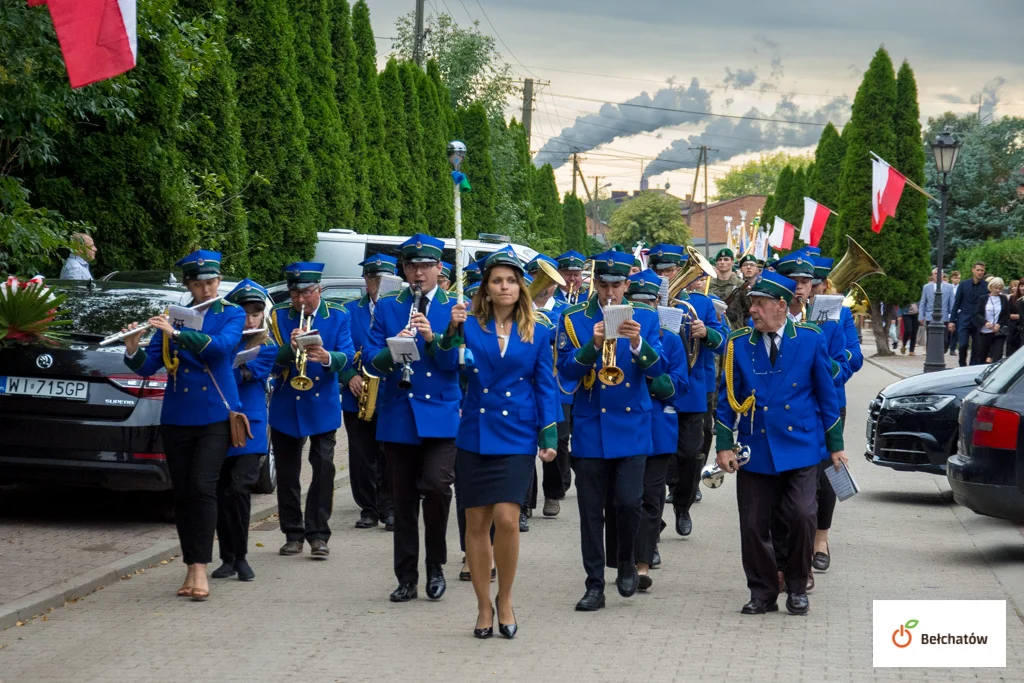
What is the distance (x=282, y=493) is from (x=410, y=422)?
5.94 ft

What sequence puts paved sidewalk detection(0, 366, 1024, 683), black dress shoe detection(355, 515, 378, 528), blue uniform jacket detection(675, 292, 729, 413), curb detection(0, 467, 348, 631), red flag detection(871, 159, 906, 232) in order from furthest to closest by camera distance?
red flag detection(871, 159, 906, 232) < black dress shoe detection(355, 515, 378, 528) < blue uniform jacket detection(675, 292, 729, 413) < curb detection(0, 467, 348, 631) < paved sidewalk detection(0, 366, 1024, 683)

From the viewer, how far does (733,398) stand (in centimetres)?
793

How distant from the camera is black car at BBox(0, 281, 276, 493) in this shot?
9594 mm

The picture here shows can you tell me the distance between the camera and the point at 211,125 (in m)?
18.5

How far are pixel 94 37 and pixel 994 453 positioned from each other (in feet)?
20.6

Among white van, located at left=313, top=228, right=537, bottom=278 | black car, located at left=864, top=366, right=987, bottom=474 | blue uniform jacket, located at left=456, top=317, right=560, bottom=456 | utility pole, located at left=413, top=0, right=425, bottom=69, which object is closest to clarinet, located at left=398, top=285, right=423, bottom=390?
blue uniform jacket, located at left=456, top=317, right=560, bottom=456

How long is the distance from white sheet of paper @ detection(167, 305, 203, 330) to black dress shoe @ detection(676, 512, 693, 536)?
4.20 meters

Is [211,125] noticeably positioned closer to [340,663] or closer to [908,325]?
[340,663]

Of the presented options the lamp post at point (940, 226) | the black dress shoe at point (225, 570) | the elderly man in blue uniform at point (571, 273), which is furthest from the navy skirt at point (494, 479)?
the lamp post at point (940, 226)

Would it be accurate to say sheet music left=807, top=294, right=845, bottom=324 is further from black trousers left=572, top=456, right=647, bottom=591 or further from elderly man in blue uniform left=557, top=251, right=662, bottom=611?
black trousers left=572, top=456, right=647, bottom=591

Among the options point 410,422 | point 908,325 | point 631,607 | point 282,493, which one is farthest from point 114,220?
point 908,325

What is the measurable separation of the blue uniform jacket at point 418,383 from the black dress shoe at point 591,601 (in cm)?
119

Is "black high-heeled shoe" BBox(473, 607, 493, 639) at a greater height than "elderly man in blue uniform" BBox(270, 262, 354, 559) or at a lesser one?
lesser

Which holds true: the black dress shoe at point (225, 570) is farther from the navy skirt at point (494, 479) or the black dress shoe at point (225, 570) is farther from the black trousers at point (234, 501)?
the navy skirt at point (494, 479)
